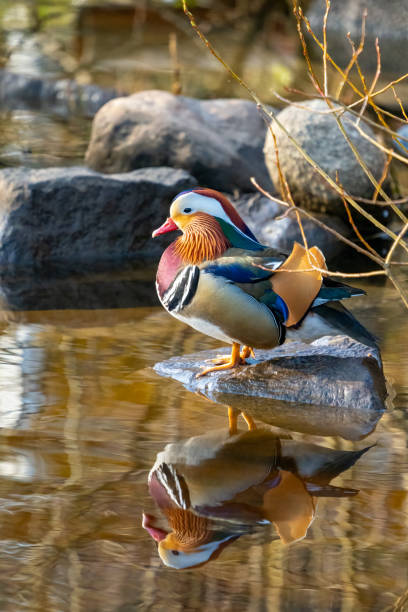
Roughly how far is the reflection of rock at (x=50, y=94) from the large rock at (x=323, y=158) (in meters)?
4.38

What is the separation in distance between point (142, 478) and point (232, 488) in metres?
0.30

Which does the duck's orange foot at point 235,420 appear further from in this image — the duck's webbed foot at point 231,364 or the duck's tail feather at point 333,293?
the duck's tail feather at point 333,293

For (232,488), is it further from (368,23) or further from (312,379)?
(368,23)

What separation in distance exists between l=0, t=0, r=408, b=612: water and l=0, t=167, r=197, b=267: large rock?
0.47m

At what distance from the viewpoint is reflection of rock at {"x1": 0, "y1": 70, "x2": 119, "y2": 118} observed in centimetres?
1075

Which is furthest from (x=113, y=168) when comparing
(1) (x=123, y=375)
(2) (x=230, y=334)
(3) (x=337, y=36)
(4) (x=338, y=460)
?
(3) (x=337, y=36)

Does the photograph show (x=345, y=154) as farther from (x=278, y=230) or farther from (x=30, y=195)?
(x=30, y=195)

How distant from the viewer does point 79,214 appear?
6457mm

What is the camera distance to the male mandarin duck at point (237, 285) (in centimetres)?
370

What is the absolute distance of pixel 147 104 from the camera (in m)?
7.51

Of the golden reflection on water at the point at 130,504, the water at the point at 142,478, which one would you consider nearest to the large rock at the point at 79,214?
the water at the point at 142,478

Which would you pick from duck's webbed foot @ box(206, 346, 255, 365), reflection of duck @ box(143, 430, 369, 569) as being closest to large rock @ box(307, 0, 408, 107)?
duck's webbed foot @ box(206, 346, 255, 365)

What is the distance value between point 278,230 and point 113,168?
5.06ft

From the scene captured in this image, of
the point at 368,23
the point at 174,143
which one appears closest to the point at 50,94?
the point at 174,143
